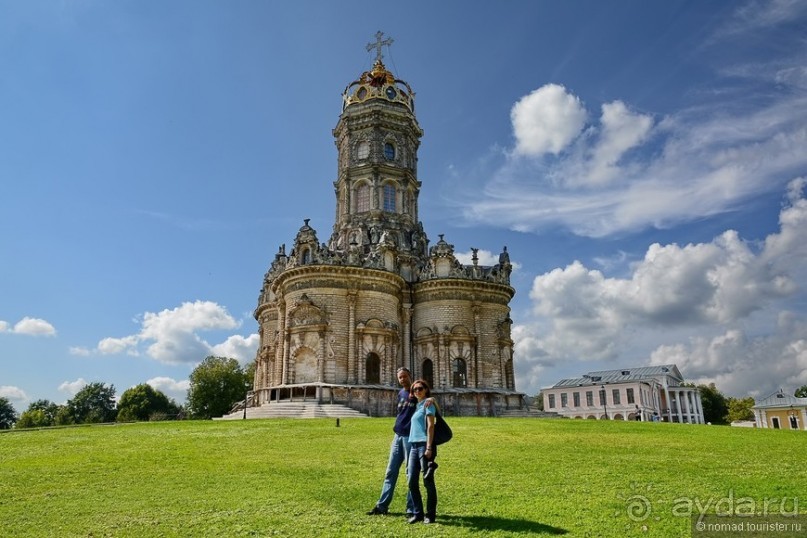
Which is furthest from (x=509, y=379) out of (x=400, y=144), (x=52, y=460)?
(x=52, y=460)

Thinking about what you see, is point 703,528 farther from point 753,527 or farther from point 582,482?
point 582,482

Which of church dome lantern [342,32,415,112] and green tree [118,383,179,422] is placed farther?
green tree [118,383,179,422]

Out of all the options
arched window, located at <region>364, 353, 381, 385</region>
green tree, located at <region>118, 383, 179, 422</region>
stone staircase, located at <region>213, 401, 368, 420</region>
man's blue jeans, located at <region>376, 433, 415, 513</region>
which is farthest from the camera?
green tree, located at <region>118, 383, 179, 422</region>

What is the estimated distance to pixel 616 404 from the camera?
3236 inches

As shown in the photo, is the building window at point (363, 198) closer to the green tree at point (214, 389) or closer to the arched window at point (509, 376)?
the arched window at point (509, 376)

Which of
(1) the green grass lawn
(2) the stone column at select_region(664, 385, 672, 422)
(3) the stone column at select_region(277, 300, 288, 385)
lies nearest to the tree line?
(3) the stone column at select_region(277, 300, 288, 385)

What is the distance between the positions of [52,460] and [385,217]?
3731 centimetres

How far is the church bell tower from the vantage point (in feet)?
167

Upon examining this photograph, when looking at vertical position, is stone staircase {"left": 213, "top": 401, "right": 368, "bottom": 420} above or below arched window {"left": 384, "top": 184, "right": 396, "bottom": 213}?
below

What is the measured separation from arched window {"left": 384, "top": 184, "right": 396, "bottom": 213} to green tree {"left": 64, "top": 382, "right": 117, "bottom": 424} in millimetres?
58050

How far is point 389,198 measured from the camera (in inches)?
2100

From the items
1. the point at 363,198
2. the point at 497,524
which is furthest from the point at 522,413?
the point at 497,524

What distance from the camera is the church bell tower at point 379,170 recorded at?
51.0 m

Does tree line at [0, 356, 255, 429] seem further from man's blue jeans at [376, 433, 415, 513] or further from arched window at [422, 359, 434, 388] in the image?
man's blue jeans at [376, 433, 415, 513]
